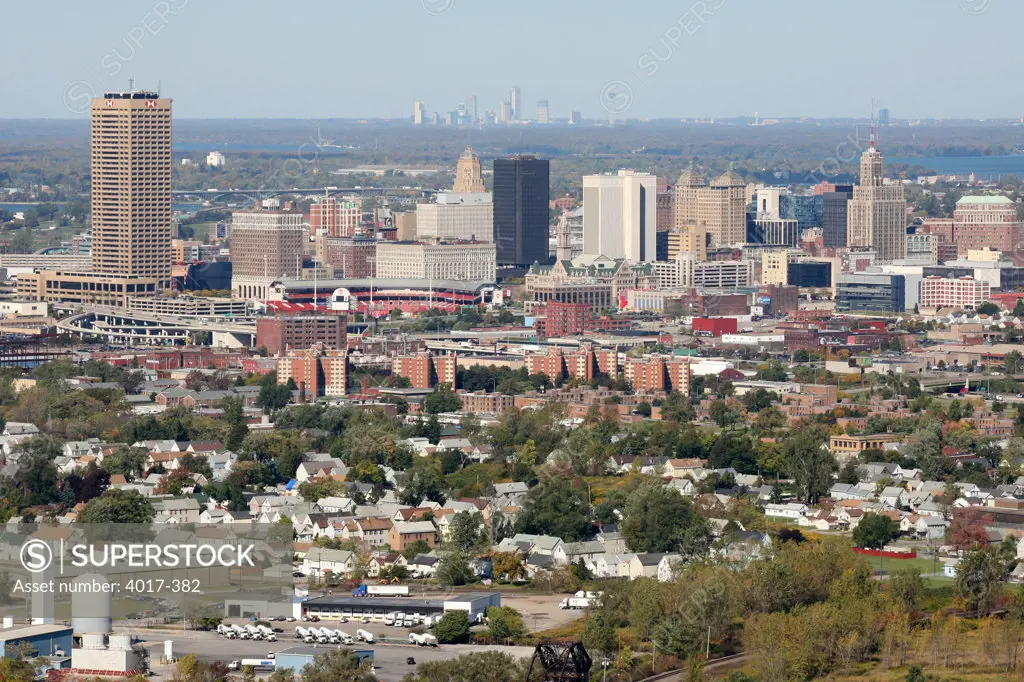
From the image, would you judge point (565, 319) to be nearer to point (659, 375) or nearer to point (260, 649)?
point (659, 375)

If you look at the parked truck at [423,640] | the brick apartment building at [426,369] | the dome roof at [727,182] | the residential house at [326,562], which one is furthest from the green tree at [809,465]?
the dome roof at [727,182]

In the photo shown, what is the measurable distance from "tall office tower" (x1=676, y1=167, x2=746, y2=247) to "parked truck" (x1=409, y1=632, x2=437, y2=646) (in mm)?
61109

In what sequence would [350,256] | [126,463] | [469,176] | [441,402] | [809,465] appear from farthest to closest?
[469,176]
[350,256]
[441,402]
[126,463]
[809,465]

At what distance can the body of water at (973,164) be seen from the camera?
5753 inches

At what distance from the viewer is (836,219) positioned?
8769 centimetres

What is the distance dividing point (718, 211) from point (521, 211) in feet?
23.4

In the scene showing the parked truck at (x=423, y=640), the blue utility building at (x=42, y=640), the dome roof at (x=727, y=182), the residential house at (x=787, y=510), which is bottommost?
the residential house at (x=787, y=510)

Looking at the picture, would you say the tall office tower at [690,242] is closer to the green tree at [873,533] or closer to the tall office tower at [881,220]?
→ the tall office tower at [881,220]

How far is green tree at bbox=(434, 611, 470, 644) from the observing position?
25.8 meters

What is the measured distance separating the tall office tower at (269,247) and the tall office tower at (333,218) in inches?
455

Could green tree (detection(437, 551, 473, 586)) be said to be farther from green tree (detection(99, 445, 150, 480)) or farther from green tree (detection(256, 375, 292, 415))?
green tree (detection(256, 375, 292, 415))

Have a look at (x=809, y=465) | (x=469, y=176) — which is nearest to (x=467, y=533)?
(x=809, y=465)

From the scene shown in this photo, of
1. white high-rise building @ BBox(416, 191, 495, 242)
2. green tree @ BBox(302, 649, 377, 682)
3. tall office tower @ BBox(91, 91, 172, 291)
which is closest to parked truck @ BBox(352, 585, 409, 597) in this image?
green tree @ BBox(302, 649, 377, 682)

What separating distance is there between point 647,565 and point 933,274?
43.9 meters
